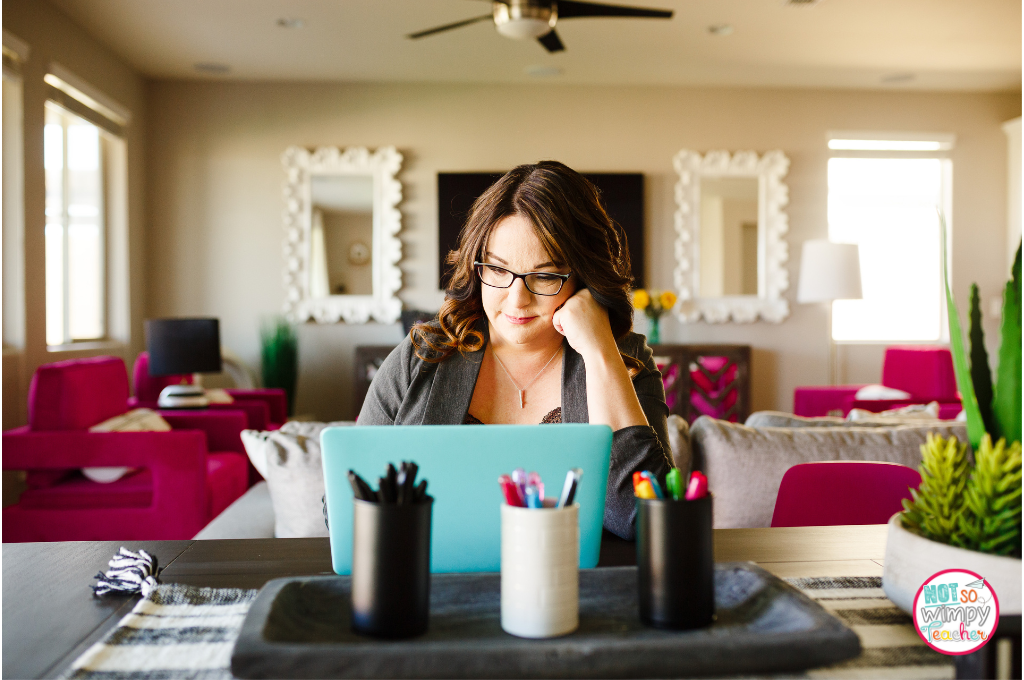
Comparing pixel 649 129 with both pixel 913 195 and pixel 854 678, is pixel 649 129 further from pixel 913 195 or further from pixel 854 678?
pixel 854 678

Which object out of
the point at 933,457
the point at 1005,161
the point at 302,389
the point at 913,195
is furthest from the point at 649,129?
the point at 933,457

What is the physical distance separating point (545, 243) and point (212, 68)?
15.3 feet

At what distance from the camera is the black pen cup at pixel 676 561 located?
639mm

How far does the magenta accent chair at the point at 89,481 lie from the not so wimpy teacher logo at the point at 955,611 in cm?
251

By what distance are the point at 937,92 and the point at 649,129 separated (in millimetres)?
2249

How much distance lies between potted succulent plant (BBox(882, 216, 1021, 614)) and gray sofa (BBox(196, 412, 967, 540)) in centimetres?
89

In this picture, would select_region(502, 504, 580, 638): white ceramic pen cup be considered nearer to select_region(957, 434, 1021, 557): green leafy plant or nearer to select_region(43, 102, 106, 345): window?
select_region(957, 434, 1021, 557): green leafy plant

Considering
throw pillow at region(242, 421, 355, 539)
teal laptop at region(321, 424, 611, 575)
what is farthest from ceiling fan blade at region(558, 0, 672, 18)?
teal laptop at region(321, 424, 611, 575)

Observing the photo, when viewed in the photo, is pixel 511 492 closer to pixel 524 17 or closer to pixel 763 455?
pixel 763 455

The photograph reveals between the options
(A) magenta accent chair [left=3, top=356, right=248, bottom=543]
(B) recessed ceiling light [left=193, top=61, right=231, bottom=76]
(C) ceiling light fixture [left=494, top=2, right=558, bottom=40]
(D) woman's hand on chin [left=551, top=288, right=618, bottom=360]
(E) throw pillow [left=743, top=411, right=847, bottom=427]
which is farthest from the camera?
(B) recessed ceiling light [left=193, top=61, right=231, bottom=76]

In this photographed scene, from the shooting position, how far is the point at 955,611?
2.12 ft

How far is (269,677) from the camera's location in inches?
22.6

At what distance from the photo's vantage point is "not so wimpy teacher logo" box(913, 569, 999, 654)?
0.62 m

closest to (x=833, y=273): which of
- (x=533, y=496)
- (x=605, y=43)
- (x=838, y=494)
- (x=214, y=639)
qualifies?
(x=605, y=43)
